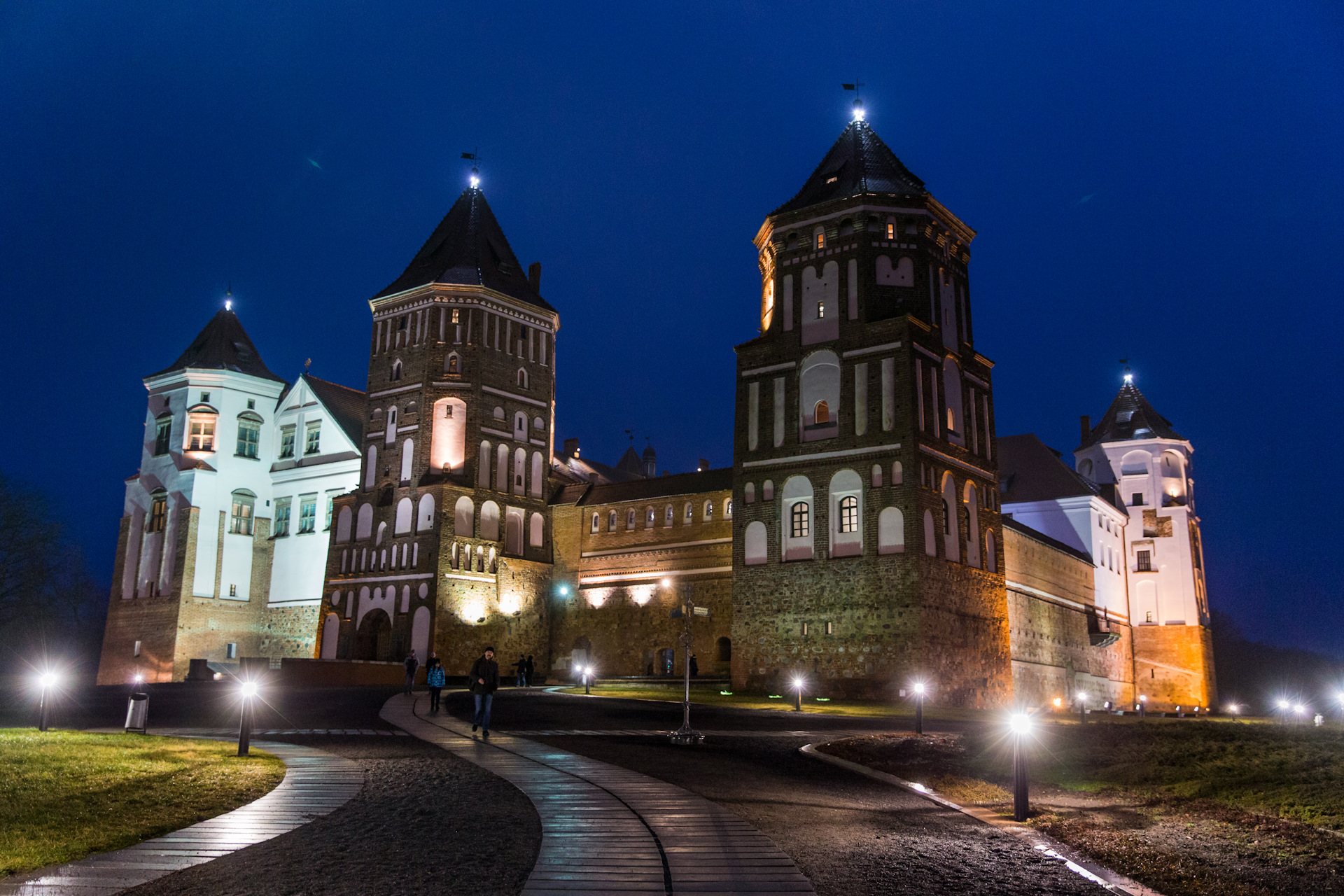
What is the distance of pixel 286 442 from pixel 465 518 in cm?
1296

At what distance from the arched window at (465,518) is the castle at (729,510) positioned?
132 mm

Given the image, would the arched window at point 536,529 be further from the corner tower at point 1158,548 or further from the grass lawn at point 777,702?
the corner tower at point 1158,548

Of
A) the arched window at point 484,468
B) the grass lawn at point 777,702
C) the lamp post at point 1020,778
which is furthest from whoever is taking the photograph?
the arched window at point 484,468

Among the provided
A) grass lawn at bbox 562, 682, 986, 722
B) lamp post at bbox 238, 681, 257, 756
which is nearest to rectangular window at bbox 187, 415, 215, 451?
grass lawn at bbox 562, 682, 986, 722

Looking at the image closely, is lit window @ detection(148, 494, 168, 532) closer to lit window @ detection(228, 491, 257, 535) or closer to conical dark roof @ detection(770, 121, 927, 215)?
lit window @ detection(228, 491, 257, 535)

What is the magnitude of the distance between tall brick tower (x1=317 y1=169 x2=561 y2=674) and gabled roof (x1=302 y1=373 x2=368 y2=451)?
328 centimetres

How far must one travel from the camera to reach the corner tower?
58438mm

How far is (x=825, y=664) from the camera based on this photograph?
118 feet

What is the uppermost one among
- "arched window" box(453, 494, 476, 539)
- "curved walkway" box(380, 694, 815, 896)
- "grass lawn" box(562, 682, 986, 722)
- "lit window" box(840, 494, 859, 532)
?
"arched window" box(453, 494, 476, 539)

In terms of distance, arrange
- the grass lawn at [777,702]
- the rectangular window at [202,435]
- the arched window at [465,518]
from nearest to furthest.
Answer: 1. the grass lawn at [777,702]
2. the arched window at [465,518]
3. the rectangular window at [202,435]

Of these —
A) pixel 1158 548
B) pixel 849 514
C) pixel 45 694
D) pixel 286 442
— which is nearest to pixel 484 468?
pixel 286 442

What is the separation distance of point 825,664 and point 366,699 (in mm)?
15250

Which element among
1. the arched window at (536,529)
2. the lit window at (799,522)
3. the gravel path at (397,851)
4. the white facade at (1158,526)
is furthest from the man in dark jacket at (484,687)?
the white facade at (1158,526)

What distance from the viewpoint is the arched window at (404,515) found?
158 feet
